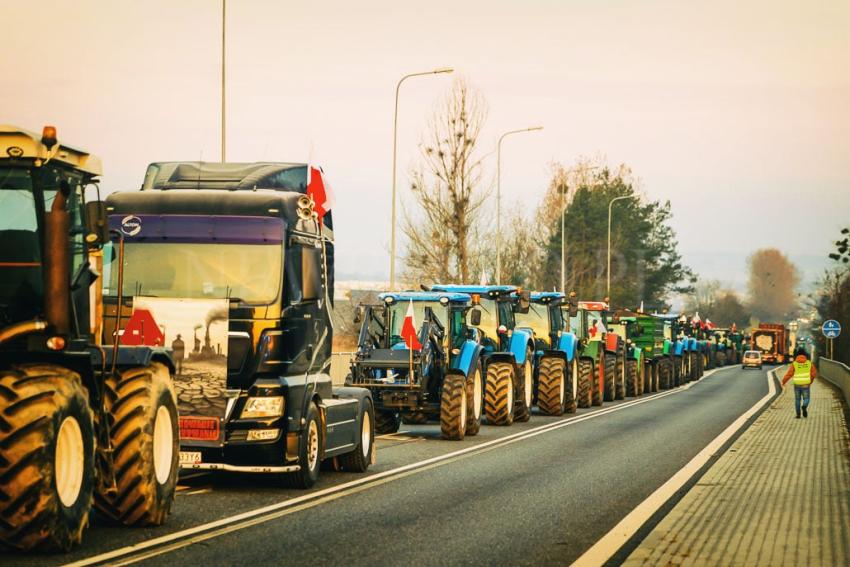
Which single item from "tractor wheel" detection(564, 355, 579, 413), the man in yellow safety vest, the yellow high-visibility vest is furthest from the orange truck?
the yellow high-visibility vest

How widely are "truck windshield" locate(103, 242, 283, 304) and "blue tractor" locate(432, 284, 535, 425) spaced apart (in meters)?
12.5

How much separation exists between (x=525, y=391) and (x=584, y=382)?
646cm

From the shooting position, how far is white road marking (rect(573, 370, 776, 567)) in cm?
1077

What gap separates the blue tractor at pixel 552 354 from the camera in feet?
102

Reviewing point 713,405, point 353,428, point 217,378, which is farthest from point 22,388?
point 713,405

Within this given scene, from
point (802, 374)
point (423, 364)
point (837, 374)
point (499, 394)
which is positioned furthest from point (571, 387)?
point (837, 374)

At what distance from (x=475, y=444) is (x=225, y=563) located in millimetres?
12723

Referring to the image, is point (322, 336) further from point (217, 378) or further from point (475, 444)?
point (475, 444)

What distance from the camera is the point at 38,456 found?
9.39 m

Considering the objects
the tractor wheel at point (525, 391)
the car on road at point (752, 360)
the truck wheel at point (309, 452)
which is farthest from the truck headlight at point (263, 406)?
the car on road at point (752, 360)

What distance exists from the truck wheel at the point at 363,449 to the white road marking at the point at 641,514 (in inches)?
148

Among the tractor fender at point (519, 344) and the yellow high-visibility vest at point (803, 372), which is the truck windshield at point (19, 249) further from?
the yellow high-visibility vest at point (803, 372)

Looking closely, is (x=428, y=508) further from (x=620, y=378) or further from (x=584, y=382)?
(x=620, y=378)

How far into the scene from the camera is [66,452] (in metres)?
9.99
